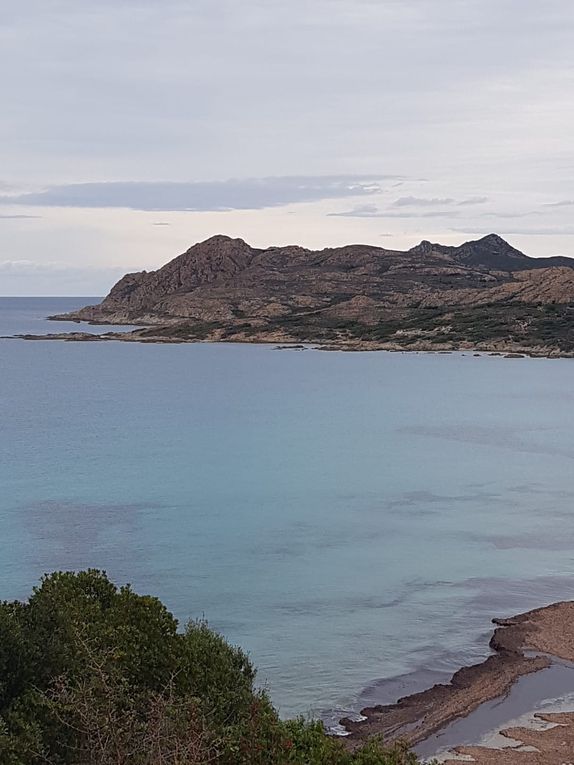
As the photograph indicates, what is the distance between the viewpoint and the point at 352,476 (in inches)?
1677

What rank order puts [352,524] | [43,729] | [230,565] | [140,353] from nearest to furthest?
[43,729]
[230,565]
[352,524]
[140,353]

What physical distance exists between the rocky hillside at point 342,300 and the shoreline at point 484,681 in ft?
283

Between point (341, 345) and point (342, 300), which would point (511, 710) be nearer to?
point (341, 345)

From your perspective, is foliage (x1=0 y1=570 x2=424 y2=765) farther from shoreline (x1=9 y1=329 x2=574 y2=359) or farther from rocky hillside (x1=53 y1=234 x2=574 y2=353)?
rocky hillside (x1=53 y1=234 x2=574 y2=353)

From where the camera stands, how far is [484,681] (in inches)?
706

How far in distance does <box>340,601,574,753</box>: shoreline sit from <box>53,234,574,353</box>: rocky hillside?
86.3 meters

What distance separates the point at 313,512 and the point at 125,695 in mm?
25375

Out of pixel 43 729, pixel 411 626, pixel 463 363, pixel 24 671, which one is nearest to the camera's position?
pixel 43 729

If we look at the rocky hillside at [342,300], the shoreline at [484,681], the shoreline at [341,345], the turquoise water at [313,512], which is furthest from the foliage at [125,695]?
the rocky hillside at [342,300]

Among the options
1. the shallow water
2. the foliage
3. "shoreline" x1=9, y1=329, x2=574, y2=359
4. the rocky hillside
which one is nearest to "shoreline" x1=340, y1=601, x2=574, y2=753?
the shallow water

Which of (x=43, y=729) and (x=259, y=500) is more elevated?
(x=43, y=729)

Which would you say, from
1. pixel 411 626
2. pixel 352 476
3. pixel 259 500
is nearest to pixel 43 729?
pixel 411 626

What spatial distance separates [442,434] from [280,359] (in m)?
50.2

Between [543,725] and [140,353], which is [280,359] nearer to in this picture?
[140,353]
